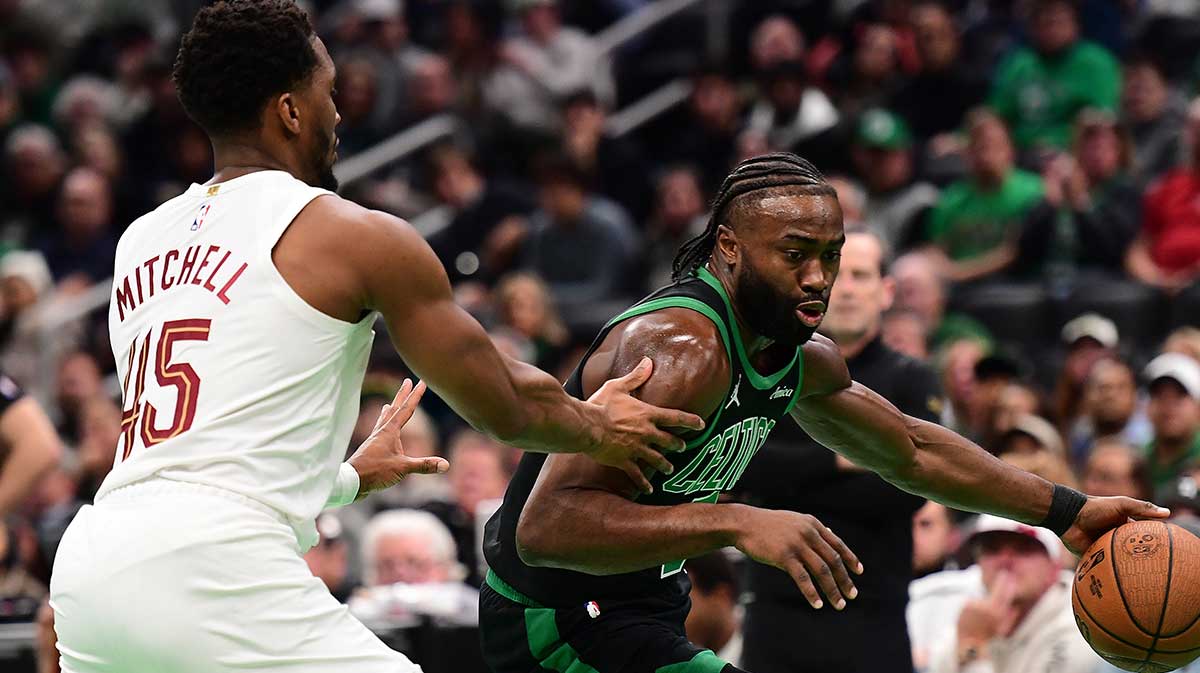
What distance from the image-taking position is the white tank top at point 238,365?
12.3 feet

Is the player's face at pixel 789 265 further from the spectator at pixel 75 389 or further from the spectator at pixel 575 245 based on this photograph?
the spectator at pixel 575 245

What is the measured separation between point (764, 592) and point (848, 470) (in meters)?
0.50

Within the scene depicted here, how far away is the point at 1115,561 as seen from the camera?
15.9ft

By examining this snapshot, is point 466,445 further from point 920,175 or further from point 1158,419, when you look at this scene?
point 920,175

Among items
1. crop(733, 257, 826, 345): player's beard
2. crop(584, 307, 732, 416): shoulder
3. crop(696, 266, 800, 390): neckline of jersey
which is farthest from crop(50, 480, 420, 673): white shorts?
crop(733, 257, 826, 345): player's beard

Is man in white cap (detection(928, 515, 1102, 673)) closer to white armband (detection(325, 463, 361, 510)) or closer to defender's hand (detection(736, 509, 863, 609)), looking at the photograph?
defender's hand (detection(736, 509, 863, 609))

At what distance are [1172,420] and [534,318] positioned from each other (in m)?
4.15

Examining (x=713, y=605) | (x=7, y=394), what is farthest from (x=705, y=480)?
(x=7, y=394)

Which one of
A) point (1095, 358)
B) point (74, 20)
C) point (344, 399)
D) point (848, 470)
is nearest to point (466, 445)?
point (1095, 358)

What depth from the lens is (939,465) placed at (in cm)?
507

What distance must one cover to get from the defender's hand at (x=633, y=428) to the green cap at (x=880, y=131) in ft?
27.7

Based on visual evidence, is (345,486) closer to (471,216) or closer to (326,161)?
(326,161)

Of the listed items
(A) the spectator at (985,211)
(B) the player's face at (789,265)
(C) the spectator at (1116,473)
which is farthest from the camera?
(A) the spectator at (985,211)

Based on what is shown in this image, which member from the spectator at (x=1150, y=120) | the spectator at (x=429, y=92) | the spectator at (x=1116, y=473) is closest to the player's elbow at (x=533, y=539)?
the spectator at (x=1116, y=473)
